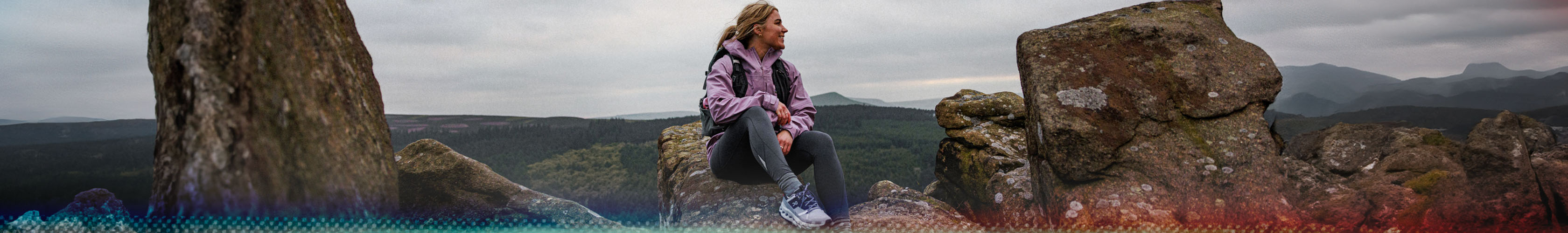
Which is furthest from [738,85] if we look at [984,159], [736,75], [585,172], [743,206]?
[585,172]

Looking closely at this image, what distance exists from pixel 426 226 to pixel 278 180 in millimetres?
1416

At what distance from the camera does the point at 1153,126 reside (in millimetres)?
4738

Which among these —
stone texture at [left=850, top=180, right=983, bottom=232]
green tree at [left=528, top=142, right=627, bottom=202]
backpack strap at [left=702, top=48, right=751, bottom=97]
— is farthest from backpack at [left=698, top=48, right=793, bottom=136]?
green tree at [left=528, top=142, right=627, bottom=202]

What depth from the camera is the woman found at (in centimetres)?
453

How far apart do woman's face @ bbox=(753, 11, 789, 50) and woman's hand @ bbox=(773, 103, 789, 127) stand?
1.59 feet

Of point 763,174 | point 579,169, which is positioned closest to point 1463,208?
point 763,174

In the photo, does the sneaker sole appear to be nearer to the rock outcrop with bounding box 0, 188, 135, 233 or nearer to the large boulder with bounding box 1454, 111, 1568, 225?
the rock outcrop with bounding box 0, 188, 135, 233

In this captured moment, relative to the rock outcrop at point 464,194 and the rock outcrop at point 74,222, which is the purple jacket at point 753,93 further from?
the rock outcrop at point 74,222

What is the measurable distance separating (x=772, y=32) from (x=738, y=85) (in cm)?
47

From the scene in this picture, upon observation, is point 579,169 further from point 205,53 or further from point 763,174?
point 205,53

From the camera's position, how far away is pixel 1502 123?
546cm

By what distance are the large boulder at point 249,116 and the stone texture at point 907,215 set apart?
3194 mm

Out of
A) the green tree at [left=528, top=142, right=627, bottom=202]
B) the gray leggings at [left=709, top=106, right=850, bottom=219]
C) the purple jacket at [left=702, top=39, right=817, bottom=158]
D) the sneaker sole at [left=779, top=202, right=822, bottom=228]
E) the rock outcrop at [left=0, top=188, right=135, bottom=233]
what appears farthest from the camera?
the green tree at [left=528, top=142, right=627, bottom=202]

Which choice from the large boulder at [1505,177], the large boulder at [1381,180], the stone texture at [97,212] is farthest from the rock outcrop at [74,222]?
the large boulder at [1505,177]
